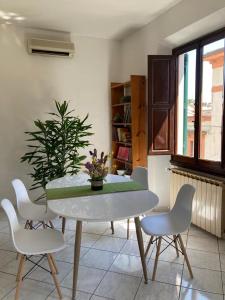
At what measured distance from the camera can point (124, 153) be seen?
13.7 feet

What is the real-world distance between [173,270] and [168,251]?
0.34 m

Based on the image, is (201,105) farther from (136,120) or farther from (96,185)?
(96,185)

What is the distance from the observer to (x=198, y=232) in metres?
3.16

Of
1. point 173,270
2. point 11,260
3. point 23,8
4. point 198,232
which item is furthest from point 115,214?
point 23,8

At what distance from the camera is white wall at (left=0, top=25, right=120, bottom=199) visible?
12.7 feet

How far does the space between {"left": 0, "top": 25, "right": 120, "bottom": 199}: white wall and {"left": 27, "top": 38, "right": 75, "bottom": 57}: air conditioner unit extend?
→ 0.32 feet

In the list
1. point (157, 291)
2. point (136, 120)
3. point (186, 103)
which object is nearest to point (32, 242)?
point (157, 291)

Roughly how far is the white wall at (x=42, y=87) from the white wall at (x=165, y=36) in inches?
16.8

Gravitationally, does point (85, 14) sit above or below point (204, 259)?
above

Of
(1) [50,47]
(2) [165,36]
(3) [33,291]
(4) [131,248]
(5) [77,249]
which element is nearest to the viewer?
(5) [77,249]

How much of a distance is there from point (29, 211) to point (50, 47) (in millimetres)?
2567

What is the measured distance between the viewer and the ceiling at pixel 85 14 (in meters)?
3.08

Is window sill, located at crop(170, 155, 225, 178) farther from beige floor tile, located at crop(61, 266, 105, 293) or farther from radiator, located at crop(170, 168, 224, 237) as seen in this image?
Result: beige floor tile, located at crop(61, 266, 105, 293)

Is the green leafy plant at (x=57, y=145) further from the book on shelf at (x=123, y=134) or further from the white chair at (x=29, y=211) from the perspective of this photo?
the white chair at (x=29, y=211)
